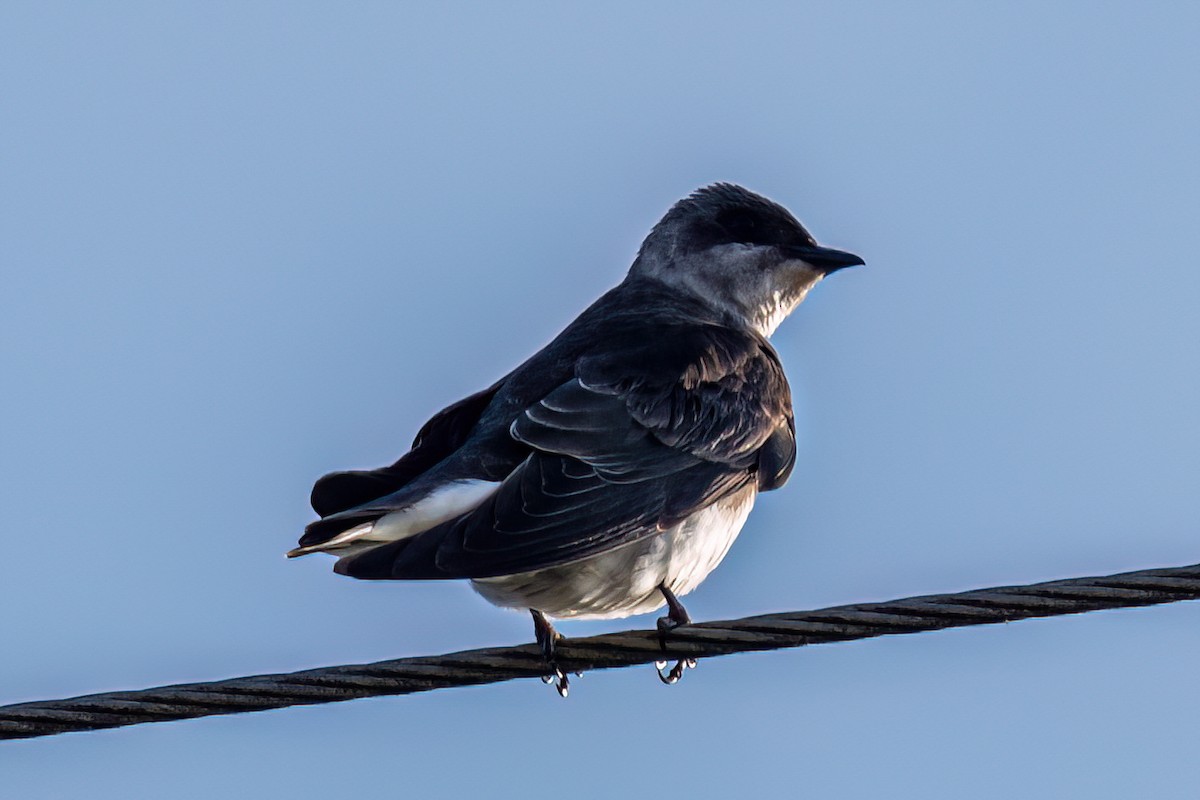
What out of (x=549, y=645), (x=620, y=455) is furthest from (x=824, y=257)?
(x=549, y=645)

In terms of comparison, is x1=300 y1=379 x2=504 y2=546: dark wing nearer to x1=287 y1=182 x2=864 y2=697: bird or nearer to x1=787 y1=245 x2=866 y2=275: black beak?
x1=287 y1=182 x2=864 y2=697: bird

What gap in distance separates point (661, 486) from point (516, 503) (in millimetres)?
813

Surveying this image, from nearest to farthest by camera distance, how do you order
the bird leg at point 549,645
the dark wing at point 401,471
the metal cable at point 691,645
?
the metal cable at point 691,645 → the bird leg at point 549,645 → the dark wing at point 401,471

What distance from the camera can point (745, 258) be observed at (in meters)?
9.68

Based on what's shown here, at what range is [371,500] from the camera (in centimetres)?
723

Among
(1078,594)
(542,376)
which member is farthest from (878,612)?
(542,376)

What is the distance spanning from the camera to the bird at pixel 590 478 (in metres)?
6.68

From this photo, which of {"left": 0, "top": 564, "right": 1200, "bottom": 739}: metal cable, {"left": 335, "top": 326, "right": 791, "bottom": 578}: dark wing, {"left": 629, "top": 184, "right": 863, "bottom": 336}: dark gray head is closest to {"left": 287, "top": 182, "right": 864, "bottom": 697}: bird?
{"left": 335, "top": 326, "right": 791, "bottom": 578}: dark wing

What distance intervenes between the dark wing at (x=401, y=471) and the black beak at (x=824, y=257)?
2.12 metres

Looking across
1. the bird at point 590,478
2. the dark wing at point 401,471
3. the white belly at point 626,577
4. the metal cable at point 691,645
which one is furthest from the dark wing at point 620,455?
the metal cable at point 691,645

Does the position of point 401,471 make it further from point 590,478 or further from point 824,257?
point 824,257

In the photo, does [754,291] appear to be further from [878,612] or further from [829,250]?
[878,612]

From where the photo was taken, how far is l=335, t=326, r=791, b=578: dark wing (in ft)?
21.5

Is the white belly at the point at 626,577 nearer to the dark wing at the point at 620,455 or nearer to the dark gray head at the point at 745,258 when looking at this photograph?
the dark wing at the point at 620,455
